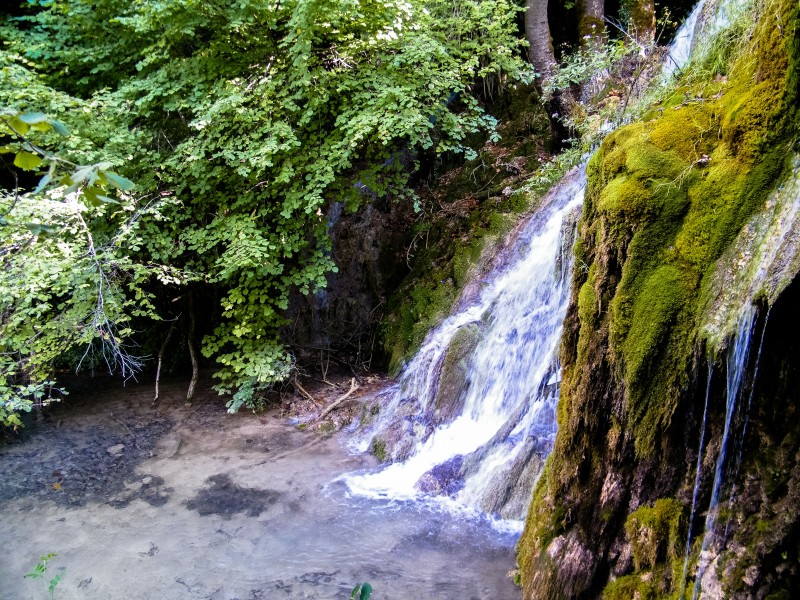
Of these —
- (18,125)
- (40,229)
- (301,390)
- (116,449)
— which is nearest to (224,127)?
(301,390)

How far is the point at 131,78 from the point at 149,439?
4573 millimetres

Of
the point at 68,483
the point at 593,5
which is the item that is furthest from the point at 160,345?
the point at 593,5

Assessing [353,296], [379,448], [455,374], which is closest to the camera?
[379,448]

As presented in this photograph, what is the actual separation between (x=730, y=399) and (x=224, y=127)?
19.6 feet

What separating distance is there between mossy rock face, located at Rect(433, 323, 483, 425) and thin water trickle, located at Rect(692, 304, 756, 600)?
3546 millimetres

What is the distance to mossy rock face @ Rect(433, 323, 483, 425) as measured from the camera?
628 centimetres

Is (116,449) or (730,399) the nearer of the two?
(730,399)

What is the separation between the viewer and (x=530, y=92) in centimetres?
944

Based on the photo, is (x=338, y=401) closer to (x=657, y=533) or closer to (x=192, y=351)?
(x=192, y=351)

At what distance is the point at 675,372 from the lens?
294 centimetres

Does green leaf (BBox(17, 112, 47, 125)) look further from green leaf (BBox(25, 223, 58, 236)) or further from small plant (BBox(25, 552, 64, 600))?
small plant (BBox(25, 552, 64, 600))

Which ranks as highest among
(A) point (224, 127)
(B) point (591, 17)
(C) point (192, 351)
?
(B) point (591, 17)

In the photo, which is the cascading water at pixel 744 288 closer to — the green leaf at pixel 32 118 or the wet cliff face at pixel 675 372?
the wet cliff face at pixel 675 372

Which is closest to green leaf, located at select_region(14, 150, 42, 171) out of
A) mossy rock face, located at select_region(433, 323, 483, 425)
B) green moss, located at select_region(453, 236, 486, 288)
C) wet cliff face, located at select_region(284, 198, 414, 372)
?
mossy rock face, located at select_region(433, 323, 483, 425)
